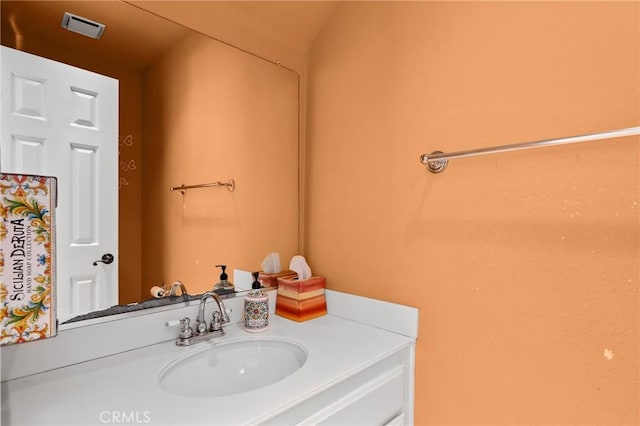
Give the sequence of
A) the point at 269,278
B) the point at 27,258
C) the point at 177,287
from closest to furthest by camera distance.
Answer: the point at 27,258, the point at 177,287, the point at 269,278

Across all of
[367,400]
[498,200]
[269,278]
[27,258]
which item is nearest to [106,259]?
[27,258]

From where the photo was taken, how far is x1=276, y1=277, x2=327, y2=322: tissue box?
1313 millimetres

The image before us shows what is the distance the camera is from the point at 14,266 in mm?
645

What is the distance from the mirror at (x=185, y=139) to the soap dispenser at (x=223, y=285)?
0.03m

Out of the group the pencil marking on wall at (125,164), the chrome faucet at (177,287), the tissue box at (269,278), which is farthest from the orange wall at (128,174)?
the tissue box at (269,278)

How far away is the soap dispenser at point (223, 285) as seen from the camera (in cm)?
126

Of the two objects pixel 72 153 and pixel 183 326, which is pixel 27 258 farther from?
pixel 183 326

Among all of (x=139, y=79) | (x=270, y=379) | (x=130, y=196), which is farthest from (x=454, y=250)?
(x=139, y=79)

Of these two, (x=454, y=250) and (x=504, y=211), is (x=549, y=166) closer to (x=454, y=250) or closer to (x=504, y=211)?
(x=504, y=211)

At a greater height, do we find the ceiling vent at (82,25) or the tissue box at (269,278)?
the ceiling vent at (82,25)

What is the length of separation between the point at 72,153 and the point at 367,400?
1057 mm

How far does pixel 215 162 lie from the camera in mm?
1312

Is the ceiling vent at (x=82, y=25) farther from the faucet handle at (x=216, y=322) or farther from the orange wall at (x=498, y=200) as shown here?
the faucet handle at (x=216, y=322)

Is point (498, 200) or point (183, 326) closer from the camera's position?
point (498, 200)
